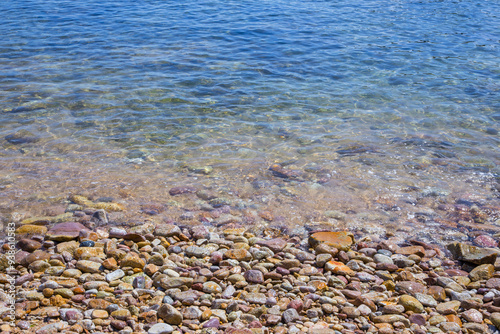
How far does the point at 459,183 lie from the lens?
8.09 m

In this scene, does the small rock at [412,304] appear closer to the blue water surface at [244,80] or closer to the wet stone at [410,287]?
the wet stone at [410,287]

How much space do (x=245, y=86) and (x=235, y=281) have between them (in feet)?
26.9

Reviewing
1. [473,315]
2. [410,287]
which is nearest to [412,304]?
[410,287]

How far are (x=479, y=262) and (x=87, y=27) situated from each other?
17260mm

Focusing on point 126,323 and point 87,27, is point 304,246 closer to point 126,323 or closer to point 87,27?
point 126,323

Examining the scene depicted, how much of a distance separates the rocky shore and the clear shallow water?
1.12m

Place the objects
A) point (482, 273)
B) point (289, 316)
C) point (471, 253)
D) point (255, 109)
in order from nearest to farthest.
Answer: point (289, 316)
point (482, 273)
point (471, 253)
point (255, 109)

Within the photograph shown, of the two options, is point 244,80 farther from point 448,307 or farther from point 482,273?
point 448,307

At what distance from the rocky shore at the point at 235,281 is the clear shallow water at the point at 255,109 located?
112cm

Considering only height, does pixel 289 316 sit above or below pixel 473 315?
above

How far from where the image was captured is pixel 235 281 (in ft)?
16.4

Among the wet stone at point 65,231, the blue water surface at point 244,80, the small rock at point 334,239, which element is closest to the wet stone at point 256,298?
the small rock at point 334,239

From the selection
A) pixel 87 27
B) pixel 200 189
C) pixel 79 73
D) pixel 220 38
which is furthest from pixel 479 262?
pixel 87 27

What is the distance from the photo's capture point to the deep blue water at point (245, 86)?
919 cm
